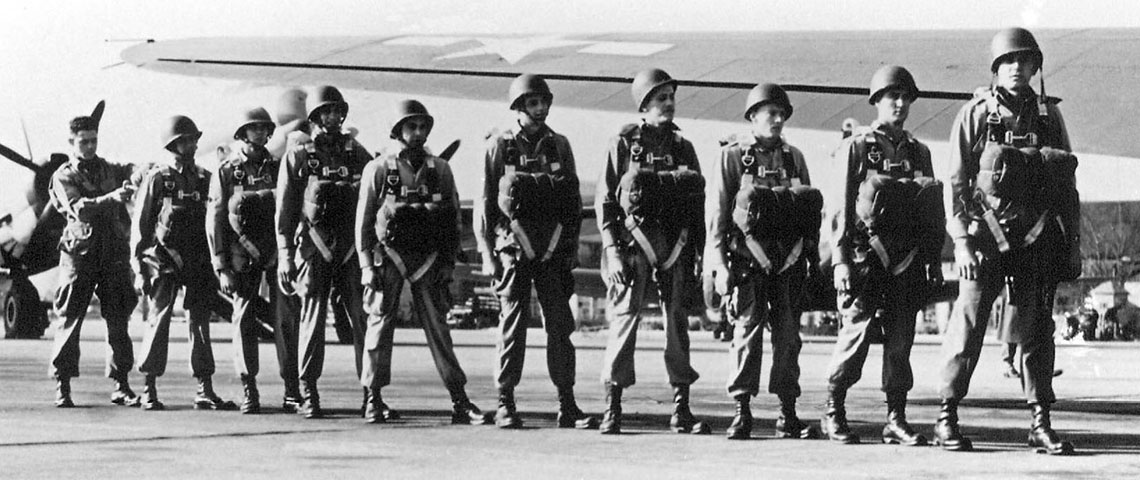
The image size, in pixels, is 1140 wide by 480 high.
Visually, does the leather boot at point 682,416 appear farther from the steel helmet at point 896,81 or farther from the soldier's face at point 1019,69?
the soldier's face at point 1019,69

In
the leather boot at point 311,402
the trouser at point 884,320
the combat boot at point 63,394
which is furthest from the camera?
the combat boot at point 63,394

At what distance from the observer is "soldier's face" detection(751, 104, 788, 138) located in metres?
8.44

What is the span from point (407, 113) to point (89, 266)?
3.25 m

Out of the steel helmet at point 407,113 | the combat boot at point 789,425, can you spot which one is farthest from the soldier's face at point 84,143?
the combat boot at point 789,425

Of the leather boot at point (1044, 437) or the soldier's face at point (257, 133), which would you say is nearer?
the leather boot at point (1044, 437)

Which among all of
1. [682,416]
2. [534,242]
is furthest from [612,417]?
[534,242]

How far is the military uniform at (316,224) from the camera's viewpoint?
9625mm

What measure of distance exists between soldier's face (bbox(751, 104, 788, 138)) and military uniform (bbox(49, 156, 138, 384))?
5.13 m

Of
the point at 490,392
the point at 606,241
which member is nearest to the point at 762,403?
the point at 490,392

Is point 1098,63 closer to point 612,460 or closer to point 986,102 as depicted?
point 986,102

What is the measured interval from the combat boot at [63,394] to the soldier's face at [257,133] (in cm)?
223

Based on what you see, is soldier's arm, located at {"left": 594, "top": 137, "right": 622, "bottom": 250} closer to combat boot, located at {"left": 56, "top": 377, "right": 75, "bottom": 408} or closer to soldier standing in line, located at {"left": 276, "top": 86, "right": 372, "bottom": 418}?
soldier standing in line, located at {"left": 276, "top": 86, "right": 372, "bottom": 418}

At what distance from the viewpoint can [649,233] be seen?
859cm

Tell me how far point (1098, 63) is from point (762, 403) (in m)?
3.56
